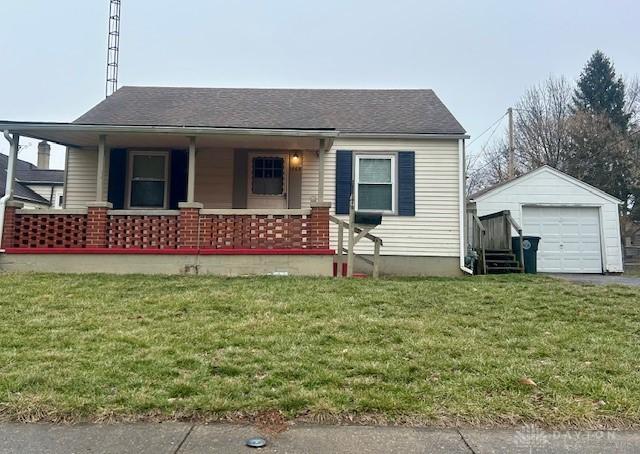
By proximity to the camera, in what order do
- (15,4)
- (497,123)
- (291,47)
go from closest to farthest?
(15,4) < (291,47) < (497,123)

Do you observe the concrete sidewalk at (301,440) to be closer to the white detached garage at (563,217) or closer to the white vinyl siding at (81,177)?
the white vinyl siding at (81,177)

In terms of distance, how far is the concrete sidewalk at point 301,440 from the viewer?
8.18 ft

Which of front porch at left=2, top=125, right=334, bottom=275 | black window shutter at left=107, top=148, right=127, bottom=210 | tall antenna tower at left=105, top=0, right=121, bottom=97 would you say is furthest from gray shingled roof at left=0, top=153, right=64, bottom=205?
front porch at left=2, top=125, right=334, bottom=275

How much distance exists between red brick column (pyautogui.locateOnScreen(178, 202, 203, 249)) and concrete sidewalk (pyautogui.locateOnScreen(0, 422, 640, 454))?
5.79 m

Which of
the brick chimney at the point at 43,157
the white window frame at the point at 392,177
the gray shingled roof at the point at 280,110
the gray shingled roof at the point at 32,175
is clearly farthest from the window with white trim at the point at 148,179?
the brick chimney at the point at 43,157

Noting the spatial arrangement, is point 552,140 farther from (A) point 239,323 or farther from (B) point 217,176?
(A) point 239,323

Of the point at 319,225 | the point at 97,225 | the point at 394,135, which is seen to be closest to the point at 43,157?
the point at 97,225

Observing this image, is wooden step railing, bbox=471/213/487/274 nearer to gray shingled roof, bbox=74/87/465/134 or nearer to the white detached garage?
the white detached garage

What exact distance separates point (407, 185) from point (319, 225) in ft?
9.69

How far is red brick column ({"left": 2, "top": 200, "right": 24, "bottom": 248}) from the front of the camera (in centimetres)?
834

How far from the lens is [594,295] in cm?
689

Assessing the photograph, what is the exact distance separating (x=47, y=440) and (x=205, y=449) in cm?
92

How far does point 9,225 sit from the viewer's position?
8391 mm

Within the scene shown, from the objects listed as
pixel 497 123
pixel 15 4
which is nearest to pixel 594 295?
pixel 15 4
